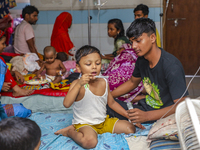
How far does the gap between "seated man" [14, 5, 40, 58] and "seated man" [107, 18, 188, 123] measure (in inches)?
115

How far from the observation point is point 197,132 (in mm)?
609

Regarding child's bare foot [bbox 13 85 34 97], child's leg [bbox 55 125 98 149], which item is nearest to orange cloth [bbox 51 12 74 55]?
child's bare foot [bbox 13 85 34 97]

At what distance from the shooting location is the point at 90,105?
1824 millimetres

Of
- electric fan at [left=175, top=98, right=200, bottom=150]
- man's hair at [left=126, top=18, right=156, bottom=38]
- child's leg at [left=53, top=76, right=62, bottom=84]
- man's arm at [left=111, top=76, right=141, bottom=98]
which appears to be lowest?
child's leg at [left=53, top=76, right=62, bottom=84]

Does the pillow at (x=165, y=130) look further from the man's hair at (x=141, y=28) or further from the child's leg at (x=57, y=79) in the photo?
the child's leg at (x=57, y=79)

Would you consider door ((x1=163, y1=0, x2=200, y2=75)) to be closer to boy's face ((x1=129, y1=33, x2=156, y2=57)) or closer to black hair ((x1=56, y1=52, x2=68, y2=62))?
black hair ((x1=56, y1=52, x2=68, y2=62))

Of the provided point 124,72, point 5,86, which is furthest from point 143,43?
point 5,86

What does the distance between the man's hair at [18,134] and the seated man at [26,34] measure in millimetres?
3527

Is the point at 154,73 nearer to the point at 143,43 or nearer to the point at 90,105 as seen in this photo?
the point at 143,43

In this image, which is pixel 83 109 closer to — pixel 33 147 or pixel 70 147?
pixel 70 147

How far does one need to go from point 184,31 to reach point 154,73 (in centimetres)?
399

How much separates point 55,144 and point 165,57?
3.84 feet

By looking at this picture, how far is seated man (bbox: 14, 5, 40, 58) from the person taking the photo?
419 centimetres

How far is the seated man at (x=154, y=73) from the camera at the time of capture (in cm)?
163
